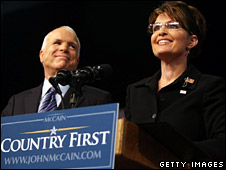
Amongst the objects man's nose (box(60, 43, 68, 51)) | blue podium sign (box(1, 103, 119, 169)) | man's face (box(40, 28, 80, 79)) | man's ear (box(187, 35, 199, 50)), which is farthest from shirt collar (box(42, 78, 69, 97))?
blue podium sign (box(1, 103, 119, 169))

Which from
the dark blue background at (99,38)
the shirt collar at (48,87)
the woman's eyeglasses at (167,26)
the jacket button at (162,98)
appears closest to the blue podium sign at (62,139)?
the jacket button at (162,98)

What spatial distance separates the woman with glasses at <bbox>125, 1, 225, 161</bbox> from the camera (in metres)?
1.98

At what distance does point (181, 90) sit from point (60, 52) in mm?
1230

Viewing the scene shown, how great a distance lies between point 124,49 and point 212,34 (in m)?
0.88

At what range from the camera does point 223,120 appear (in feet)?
6.24

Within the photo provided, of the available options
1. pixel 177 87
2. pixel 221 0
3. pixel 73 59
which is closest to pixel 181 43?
pixel 177 87

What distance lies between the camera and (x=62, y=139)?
1447 mm

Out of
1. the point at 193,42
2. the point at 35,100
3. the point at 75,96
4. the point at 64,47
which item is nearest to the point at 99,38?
the point at 64,47

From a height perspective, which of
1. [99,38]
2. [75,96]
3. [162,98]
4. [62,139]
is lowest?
[62,139]

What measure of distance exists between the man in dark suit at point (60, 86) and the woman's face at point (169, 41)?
0.63m

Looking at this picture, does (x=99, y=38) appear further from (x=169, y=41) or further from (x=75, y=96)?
(x=75, y=96)

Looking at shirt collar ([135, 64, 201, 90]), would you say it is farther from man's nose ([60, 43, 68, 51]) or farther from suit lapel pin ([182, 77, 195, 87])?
man's nose ([60, 43, 68, 51])

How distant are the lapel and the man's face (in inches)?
8.7

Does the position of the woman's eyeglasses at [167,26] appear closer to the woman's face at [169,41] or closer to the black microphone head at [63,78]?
the woman's face at [169,41]
